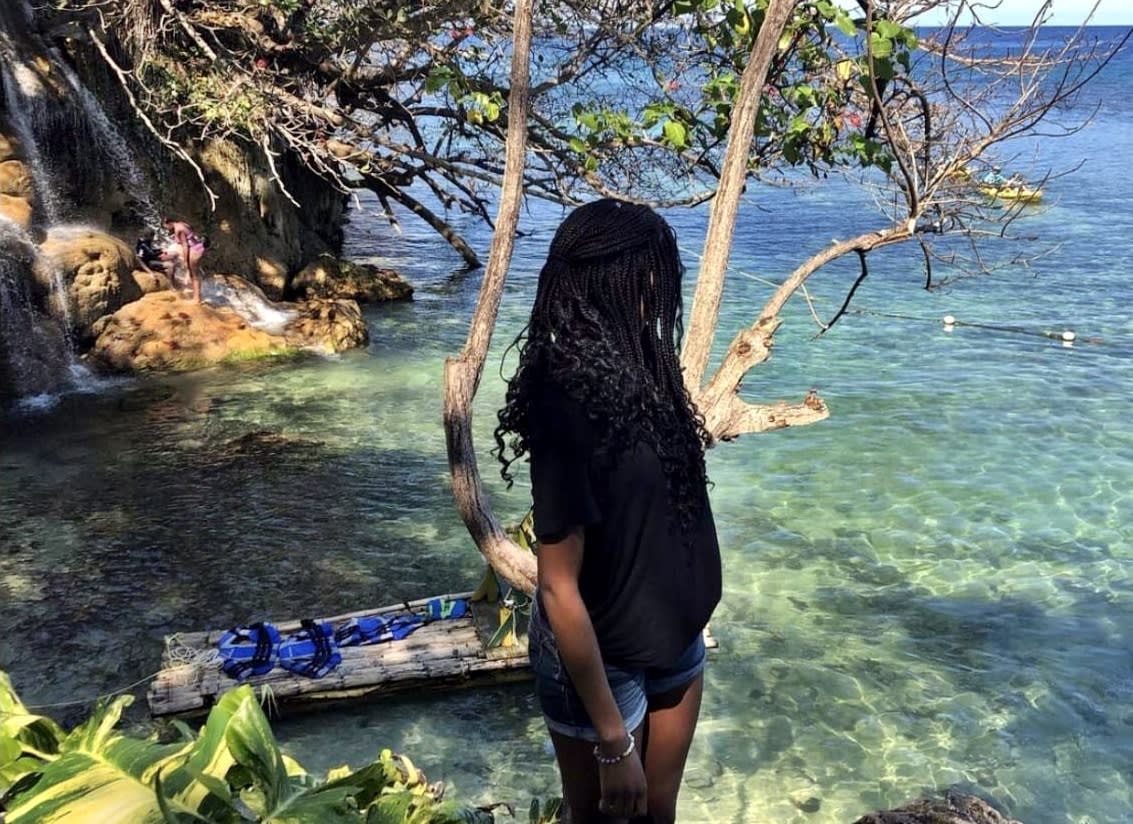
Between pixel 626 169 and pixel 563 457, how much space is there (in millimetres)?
9268

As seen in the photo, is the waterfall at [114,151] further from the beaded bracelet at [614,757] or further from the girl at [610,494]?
the beaded bracelet at [614,757]

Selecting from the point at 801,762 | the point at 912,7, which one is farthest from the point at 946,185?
the point at 801,762

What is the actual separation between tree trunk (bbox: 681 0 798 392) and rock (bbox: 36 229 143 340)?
9184mm

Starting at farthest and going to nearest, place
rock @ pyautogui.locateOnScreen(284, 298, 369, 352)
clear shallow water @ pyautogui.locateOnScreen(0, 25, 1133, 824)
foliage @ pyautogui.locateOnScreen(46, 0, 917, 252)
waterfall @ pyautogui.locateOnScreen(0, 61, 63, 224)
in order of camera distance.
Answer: rock @ pyautogui.locateOnScreen(284, 298, 369, 352)
waterfall @ pyautogui.locateOnScreen(0, 61, 63, 224)
foliage @ pyautogui.locateOnScreen(46, 0, 917, 252)
clear shallow water @ pyautogui.locateOnScreen(0, 25, 1133, 824)

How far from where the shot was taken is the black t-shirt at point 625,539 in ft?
7.21

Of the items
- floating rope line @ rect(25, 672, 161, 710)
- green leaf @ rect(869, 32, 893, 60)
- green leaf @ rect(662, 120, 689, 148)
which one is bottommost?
floating rope line @ rect(25, 672, 161, 710)

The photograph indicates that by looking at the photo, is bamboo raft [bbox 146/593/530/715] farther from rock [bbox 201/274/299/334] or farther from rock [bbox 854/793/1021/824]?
rock [bbox 201/274/299/334]

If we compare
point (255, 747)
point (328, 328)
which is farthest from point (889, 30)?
point (328, 328)

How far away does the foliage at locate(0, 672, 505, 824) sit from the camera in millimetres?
2395

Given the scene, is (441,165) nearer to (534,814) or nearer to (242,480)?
(242,480)

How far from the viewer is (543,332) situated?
232cm

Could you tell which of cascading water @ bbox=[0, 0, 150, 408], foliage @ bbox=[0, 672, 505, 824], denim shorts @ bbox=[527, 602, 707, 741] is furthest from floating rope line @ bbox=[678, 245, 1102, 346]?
denim shorts @ bbox=[527, 602, 707, 741]

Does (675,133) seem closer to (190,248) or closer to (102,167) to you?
(190,248)

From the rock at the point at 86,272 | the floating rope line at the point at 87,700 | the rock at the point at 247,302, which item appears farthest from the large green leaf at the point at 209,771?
the rock at the point at 247,302
